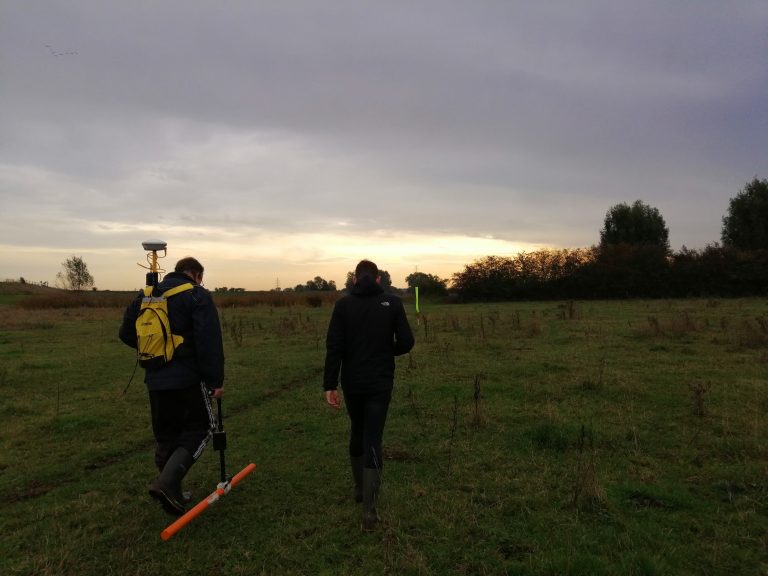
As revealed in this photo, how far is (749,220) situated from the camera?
54.1 meters

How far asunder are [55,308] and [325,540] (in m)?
45.0

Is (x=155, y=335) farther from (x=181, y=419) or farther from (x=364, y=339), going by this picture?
(x=364, y=339)

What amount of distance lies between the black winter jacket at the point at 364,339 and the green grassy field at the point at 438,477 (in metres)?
1.31

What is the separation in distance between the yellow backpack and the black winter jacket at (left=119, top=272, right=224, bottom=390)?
6 cm

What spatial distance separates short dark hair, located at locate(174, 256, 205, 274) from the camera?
506cm

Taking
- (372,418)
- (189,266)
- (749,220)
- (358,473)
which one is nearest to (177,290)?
(189,266)

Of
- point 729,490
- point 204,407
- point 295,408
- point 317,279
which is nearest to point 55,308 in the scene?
point 295,408

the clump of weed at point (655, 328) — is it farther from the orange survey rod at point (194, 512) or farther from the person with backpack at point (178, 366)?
the person with backpack at point (178, 366)

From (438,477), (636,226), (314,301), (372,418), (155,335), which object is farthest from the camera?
(636,226)

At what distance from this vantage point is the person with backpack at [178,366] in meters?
4.66

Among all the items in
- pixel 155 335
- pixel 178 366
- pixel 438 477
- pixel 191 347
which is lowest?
pixel 438 477

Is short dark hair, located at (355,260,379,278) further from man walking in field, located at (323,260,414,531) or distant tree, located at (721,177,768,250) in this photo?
distant tree, located at (721,177,768,250)

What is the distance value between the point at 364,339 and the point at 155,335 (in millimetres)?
1866

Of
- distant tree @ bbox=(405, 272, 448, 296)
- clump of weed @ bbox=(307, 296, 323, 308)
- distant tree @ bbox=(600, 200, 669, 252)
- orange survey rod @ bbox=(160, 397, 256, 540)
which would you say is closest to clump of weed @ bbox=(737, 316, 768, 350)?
orange survey rod @ bbox=(160, 397, 256, 540)
